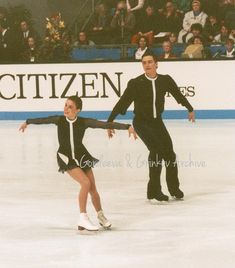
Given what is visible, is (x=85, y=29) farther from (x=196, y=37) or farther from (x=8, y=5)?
(x=196, y=37)

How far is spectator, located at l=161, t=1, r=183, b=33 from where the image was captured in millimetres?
17625

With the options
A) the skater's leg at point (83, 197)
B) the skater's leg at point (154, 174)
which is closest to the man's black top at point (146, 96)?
the skater's leg at point (154, 174)

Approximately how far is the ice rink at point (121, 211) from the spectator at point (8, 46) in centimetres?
441

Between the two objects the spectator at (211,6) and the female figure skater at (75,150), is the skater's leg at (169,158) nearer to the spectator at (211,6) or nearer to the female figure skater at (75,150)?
the female figure skater at (75,150)

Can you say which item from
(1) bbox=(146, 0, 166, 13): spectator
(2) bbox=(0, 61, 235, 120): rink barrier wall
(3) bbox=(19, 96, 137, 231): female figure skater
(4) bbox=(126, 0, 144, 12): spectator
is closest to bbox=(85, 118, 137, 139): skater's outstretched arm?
(3) bbox=(19, 96, 137, 231): female figure skater

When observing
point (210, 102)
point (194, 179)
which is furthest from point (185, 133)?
point (194, 179)

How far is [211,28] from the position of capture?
17594mm

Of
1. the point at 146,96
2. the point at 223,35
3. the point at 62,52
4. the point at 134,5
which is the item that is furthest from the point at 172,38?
the point at 146,96

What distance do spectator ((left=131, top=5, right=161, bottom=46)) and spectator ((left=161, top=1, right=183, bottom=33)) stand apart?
0.42 feet

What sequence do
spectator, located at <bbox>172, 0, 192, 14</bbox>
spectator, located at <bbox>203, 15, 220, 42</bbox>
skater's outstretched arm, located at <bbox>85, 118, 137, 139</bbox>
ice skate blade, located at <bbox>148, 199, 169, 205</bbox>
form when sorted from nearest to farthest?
skater's outstretched arm, located at <bbox>85, 118, 137, 139</bbox>, ice skate blade, located at <bbox>148, 199, 169, 205</bbox>, spectator, located at <bbox>203, 15, 220, 42</bbox>, spectator, located at <bbox>172, 0, 192, 14</bbox>

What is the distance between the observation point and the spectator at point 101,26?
18109mm

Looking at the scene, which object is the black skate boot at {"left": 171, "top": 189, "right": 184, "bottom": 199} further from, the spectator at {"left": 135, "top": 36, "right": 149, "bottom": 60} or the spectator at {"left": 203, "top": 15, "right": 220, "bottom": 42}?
the spectator at {"left": 203, "top": 15, "right": 220, "bottom": 42}

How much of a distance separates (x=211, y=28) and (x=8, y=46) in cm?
401

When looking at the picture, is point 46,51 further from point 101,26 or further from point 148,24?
point 148,24
